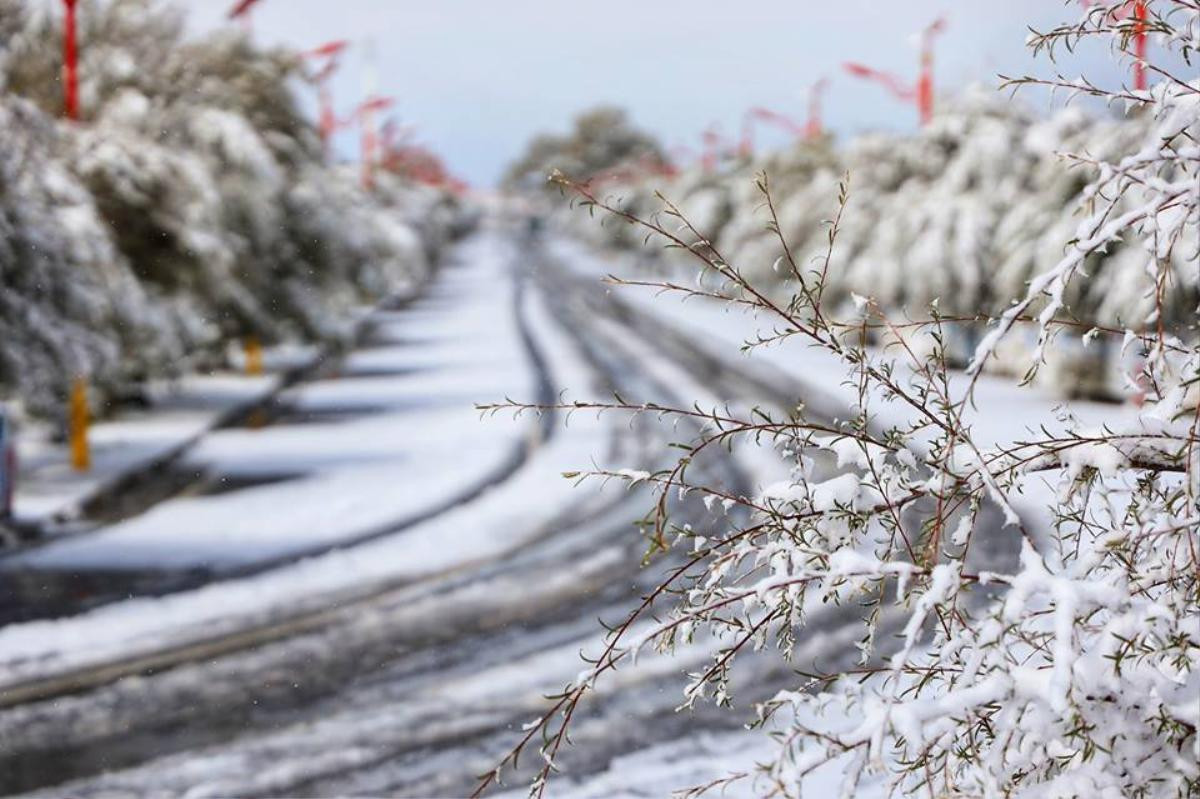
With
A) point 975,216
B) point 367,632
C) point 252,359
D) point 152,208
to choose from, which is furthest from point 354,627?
point 252,359


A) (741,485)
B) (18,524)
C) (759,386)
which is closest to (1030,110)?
(759,386)

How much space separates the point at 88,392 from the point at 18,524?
528 cm

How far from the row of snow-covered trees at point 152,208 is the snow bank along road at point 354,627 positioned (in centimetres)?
163

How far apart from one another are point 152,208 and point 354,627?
807 cm

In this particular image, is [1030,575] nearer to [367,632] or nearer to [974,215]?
[367,632]

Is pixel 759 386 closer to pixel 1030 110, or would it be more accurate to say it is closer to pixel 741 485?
pixel 1030 110

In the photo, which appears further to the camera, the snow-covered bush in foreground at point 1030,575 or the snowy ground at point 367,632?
the snowy ground at point 367,632

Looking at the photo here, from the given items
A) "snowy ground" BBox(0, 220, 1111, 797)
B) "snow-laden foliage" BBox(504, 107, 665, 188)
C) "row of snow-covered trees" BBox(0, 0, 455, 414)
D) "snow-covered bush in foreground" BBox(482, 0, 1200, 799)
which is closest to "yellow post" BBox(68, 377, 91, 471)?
"row of snow-covered trees" BBox(0, 0, 455, 414)

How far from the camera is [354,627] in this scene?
30.0 feet

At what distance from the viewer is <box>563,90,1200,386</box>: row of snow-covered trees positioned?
1658cm

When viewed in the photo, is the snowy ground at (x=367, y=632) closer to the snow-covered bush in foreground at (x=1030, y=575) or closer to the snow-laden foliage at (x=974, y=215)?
the snow-laden foliage at (x=974, y=215)

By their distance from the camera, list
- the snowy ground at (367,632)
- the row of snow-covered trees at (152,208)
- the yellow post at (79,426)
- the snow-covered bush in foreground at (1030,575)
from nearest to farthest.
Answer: the snow-covered bush in foreground at (1030,575)
the snowy ground at (367,632)
the row of snow-covered trees at (152,208)
the yellow post at (79,426)

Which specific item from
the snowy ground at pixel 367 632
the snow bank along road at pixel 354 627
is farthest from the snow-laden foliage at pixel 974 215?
the snow bank along road at pixel 354 627

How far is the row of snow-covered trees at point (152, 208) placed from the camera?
11.7 meters
